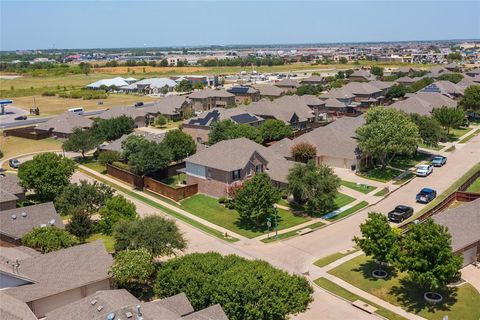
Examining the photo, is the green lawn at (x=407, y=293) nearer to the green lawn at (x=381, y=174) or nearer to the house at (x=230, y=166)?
the house at (x=230, y=166)

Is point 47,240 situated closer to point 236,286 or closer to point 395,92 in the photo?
point 236,286

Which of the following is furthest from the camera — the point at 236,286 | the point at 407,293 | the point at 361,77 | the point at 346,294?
the point at 361,77

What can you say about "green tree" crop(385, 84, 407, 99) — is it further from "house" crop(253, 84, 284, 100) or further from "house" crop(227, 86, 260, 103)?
"house" crop(227, 86, 260, 103)

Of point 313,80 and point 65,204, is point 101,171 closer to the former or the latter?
point 65,204

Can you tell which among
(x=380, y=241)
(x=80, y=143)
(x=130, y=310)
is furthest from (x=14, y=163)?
(x=380, y=241)

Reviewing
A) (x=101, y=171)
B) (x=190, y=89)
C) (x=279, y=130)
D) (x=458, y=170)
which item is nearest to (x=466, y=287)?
(x=458, y=170)

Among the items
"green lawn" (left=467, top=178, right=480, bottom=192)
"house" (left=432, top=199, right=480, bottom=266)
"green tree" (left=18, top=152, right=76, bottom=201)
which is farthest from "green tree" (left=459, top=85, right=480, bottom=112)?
"green tree" (left=18, top=152, right=76, bottom=201)
